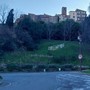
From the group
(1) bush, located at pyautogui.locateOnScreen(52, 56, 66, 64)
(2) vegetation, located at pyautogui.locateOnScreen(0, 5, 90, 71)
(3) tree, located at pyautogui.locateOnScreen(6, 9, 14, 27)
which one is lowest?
(1) bush, located at pyautogui.locateOnScreen(52, 56, 66, 64)

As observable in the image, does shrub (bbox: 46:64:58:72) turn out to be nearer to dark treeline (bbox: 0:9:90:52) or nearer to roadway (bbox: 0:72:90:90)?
dark treeline (bbox: 0:9:90:52)

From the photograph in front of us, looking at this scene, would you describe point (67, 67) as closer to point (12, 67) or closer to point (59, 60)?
point (59, 60)

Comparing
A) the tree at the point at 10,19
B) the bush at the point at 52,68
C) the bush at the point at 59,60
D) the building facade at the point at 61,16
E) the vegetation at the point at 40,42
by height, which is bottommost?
the bush at the point at 52,68

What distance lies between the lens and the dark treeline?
318 ft

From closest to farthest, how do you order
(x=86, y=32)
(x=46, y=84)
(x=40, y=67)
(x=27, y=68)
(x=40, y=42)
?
1. (x=46, y=84)
2. (x=27, y=68)
3. (x=40, y=67)
4. (x=86, y=32)
5. (x=40, y=42)

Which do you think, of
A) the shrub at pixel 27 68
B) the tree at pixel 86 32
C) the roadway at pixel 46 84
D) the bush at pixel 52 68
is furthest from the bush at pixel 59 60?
the roadway at pixel 46 84

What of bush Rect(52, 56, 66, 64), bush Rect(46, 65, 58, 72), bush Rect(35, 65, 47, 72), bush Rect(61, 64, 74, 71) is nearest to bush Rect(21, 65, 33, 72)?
Answer: bush Rect(35, 65, 47, 72)

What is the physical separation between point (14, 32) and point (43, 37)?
592 inches

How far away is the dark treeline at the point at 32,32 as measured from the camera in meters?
96.8

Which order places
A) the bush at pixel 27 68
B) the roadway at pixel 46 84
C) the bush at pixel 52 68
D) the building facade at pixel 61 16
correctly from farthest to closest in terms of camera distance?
the building facade at pixel 61 16, the bush at pixel 52 68, the bush at pixel 27 68, the roadway at pixel 46 84

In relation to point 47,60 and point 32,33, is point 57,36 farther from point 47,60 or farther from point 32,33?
point 47,60

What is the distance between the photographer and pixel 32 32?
4070 inches

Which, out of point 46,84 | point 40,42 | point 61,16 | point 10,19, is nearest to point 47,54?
point 40,42

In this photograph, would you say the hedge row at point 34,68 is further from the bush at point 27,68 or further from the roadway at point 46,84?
the roadway at point 46,84
